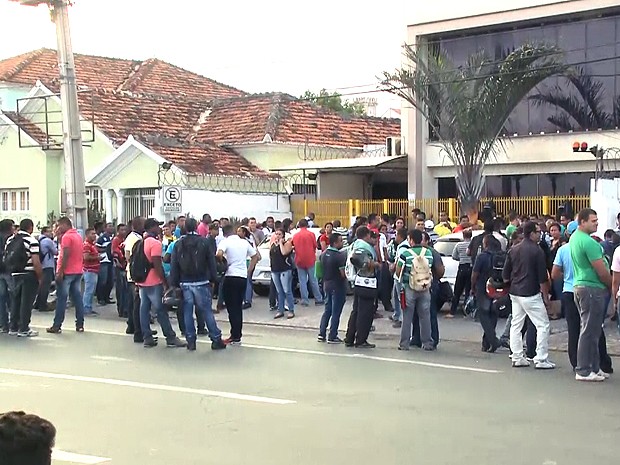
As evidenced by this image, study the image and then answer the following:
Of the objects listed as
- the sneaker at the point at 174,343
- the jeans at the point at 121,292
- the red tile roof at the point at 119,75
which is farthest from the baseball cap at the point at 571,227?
the red tile roof at the point at 119,75

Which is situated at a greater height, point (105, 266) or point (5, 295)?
point (105, 266)

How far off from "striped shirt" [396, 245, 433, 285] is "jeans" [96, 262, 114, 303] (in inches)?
326

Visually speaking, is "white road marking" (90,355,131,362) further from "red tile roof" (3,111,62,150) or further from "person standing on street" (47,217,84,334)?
"red tile roof" (3,111,62,150)

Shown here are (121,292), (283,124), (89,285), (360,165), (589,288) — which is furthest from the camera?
(283,124)

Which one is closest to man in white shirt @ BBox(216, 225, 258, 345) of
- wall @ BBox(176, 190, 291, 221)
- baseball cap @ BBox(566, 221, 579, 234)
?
baseball cap @ BBox(566, 221, 579, 234)

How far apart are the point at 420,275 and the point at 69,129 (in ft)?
33.4

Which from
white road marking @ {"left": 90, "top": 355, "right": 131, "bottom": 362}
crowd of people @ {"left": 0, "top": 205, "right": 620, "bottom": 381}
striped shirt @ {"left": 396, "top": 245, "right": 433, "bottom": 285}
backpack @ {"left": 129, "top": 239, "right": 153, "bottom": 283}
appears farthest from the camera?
backpack @ {"left": 129, "top": 239, "right": 153, "bottom": 283}

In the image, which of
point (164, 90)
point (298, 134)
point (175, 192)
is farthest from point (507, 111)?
point (164, 90)

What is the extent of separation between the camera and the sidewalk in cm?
1444

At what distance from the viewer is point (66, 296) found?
50.6 feet

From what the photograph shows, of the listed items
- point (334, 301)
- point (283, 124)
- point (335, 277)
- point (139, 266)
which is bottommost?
point (334, 301)

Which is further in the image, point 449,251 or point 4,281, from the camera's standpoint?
point 449,251

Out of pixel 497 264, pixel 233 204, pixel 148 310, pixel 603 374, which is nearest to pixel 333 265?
pixel 497 264

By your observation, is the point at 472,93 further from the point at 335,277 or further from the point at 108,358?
the point at 108,358
